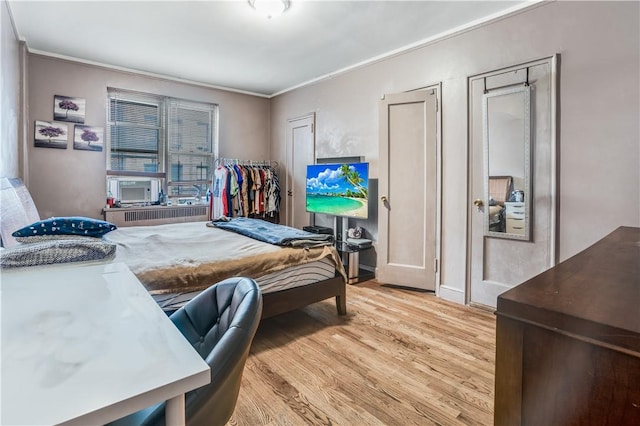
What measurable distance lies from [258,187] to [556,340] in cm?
478

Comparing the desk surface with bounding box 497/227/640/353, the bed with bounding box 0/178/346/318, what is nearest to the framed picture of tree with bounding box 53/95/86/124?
the bed with bounding box 0/178/346/318

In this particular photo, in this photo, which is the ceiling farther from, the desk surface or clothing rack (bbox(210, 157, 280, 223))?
the desk surface

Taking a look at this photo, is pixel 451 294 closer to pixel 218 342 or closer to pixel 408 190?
pixel 408 190

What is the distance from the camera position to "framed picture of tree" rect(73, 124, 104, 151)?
4117 millimetres

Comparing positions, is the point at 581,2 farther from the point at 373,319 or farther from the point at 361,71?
the point at 373,319

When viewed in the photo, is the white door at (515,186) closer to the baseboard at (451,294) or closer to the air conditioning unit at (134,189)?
the baseboard at (451,294)

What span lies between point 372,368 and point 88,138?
4252 mm

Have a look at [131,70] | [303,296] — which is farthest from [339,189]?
[131,70]

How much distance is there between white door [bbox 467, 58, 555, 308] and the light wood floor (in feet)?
1.20

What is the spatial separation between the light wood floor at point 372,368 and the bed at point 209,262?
0.29 meters

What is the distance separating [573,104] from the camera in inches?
101

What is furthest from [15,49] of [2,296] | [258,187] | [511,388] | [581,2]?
[581,2]

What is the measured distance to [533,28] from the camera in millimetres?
2746

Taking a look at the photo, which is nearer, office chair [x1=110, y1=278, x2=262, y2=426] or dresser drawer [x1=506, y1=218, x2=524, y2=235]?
office chair [x1=110, y1=278, x2=262, y2=426]
